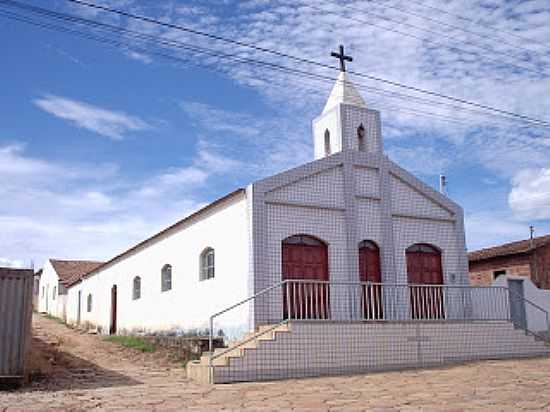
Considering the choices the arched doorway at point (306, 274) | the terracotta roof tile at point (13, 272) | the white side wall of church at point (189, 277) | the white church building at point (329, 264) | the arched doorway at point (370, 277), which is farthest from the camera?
the arched doorway at point (370, 277)

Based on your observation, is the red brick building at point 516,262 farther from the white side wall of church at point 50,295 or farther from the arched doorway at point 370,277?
the white side wall of church at point 50,295

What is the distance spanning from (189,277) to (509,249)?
1323cm

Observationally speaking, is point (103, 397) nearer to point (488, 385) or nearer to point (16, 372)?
point (16, 372)

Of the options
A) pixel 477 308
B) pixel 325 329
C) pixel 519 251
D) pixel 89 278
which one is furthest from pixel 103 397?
pixel 89 278

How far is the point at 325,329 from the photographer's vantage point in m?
12.9

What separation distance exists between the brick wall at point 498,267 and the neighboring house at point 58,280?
20.1 m

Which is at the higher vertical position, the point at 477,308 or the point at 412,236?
the point at 412,236

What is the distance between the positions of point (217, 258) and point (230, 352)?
12.0 feet

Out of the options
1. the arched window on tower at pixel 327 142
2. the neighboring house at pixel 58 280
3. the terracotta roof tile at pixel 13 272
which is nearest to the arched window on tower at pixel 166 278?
the arched window on tower at pixel 327 142

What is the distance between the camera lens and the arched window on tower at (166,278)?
1919 centimetres

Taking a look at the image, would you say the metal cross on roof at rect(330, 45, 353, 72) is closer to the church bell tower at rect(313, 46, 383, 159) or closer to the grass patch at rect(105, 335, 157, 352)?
the church bell tower at rect(313, 46, 383, 159)

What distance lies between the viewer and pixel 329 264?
598 inches

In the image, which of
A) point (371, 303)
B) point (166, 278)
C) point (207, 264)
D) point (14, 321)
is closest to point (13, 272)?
point (14, 321)

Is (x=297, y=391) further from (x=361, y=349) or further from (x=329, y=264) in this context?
(x=329, y=264)
